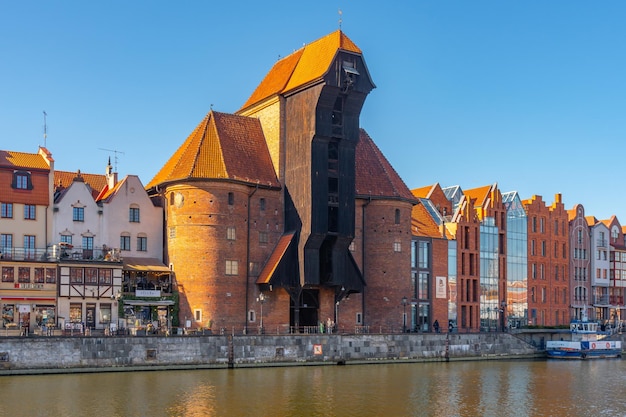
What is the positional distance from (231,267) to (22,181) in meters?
17.9

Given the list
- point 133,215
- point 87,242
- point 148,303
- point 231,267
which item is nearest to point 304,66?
point 231,267

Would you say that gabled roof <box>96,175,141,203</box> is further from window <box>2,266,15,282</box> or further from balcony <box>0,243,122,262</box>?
window <box>2,266,15,282</box>

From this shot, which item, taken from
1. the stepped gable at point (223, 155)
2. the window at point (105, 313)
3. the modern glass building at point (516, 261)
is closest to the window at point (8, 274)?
the window at point (105, 313)

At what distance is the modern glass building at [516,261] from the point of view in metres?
102

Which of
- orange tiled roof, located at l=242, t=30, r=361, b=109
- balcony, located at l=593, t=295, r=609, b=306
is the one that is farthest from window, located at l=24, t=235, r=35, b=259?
balcony, located at l=593, t=295, r=609, b=306

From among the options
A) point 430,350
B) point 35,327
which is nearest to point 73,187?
point 35,327

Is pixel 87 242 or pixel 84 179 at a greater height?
pixel 84 179

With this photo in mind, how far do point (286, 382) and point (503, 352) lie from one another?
3228 centimetres

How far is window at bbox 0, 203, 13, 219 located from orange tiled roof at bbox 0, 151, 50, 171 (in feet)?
9.93

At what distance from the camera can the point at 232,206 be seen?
7662cm

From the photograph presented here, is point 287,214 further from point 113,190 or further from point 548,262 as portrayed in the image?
point 548,262

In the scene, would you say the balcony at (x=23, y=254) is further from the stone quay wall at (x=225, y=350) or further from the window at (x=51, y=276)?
the stone quay wall at (x=225, y=350)

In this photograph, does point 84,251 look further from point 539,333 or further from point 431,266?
point 539,333

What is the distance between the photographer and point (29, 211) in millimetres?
72688
